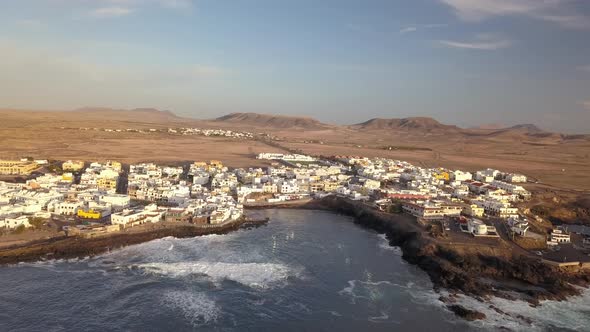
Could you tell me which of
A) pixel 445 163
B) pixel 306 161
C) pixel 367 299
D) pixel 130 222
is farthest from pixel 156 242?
pixel 445 163

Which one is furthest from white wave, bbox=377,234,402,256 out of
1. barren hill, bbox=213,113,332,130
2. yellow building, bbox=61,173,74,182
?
barren hill, bbox=213,113,332,130

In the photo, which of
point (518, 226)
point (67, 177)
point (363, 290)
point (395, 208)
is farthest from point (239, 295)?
point (67, 177)

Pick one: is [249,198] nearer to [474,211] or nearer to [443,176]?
[474,211]

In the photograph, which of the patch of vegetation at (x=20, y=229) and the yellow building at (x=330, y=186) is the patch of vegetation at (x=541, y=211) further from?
the patch of vegetation at (x=20, y=229)

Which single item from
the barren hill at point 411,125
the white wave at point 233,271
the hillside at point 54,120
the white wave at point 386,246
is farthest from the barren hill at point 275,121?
the white wave at point 233,271

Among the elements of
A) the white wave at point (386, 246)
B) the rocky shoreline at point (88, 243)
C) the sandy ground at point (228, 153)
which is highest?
the sandy ground at point (228, 153)

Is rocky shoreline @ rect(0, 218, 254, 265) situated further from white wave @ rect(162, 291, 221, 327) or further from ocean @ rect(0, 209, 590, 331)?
white wave @ rect(162, 291, 221, 327)

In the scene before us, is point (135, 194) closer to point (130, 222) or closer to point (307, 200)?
point (130, 222)
